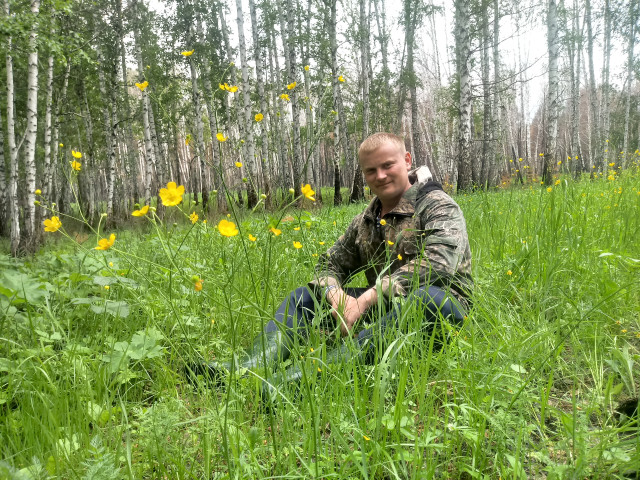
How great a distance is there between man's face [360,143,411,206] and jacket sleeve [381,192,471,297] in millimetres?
201

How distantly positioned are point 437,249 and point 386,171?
595 millimetres

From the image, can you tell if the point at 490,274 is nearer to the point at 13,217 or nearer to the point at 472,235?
the point at 472,235

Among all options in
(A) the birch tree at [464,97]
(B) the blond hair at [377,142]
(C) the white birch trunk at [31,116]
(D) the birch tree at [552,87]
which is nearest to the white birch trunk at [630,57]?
(D) the birch tree at [552,87]

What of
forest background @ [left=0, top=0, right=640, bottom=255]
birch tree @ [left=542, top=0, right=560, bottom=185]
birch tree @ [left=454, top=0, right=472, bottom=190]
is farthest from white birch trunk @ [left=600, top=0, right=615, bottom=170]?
birch tree @ [left=454, top=0, right=472, bottom=190]

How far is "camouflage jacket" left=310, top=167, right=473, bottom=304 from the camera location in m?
1.72

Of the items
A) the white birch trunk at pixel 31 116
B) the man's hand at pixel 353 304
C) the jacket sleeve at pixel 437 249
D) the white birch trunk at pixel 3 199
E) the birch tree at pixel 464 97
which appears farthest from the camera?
the white birch trunk at pixel 3 199

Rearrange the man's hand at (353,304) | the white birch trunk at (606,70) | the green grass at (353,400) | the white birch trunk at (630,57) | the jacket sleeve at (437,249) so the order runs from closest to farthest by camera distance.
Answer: the green grass at (353,400), the man's hand at (353,304), the jacket sleeve at (437,249), the white birch trunk at (630,57), the white birch trunk at (606,70)

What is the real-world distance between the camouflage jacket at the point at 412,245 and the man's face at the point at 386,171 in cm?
7

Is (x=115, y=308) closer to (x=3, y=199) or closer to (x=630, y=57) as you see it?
(x=3, y=199)

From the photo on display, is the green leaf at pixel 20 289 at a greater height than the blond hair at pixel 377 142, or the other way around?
the blond hair at pixel 377 142

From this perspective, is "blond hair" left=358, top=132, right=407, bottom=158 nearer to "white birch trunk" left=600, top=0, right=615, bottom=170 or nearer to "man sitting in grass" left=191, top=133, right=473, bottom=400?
"man sitting in grass" left=191, top=133, right=473, bottom=400

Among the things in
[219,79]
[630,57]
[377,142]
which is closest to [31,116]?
[219,79]

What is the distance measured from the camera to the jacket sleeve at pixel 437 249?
66.9 inches

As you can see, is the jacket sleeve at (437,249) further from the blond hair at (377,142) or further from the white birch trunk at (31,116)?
the white birch trunk at (31,116)
